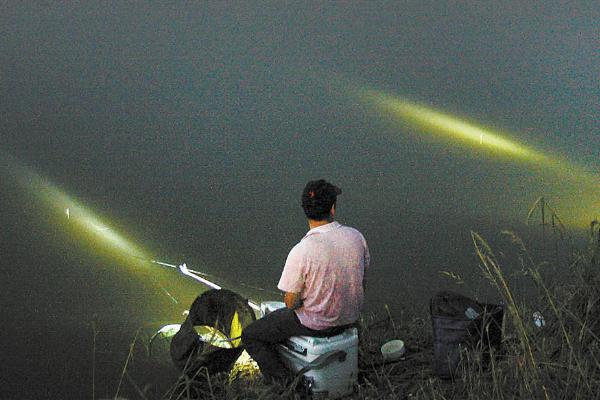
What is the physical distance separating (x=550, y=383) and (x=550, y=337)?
0.30m

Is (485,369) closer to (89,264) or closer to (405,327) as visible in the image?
(405,327)

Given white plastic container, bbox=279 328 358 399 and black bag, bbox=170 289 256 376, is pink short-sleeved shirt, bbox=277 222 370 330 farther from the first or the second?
black bag, bbox=170 289 256 376

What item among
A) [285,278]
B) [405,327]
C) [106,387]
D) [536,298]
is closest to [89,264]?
[106,387]

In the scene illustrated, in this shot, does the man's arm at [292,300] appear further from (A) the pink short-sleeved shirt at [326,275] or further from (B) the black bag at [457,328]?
(B) the black bag at [457,328]

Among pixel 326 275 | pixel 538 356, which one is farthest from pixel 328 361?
pixel 538 356

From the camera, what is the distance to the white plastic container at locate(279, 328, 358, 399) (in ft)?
13.4

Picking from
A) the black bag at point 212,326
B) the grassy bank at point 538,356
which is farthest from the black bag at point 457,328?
the black bag at point 212,326

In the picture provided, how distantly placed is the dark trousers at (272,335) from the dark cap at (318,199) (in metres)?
0.60

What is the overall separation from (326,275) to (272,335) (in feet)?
1.74

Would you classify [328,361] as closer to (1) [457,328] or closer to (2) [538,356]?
(1) [457,328]

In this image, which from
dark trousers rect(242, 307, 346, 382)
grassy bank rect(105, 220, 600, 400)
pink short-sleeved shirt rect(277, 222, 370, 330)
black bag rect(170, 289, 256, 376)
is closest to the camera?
grassy bank rect(105, 220, 600, 400)

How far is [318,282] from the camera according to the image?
4.04 metres

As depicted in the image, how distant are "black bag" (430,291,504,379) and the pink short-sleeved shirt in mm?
515

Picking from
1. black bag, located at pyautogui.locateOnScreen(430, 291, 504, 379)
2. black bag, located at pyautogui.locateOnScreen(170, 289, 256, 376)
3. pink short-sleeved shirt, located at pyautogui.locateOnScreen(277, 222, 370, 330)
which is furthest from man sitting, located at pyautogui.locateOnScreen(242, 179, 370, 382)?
black bag, located at pyautogui.locateOnScreen(430, 291, 504, 379)
